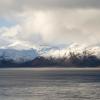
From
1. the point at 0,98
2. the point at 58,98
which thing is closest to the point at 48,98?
the point at 58,98

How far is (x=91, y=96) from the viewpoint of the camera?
97.8m

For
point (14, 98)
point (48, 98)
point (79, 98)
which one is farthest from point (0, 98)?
point (79, 98)

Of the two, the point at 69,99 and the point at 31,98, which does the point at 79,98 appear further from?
the point at 31,98

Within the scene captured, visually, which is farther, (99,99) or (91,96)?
(91,96)

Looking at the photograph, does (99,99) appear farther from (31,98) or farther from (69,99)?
(31,98)

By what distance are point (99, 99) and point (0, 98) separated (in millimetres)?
20992

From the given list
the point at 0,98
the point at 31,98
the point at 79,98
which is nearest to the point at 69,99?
the point at 79,98

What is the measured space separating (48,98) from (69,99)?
16.1 ft

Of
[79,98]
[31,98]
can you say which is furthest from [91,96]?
[31,98]

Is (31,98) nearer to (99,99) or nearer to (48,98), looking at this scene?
(48,98)

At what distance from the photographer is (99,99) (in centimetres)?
9094

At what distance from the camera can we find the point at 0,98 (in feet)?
308

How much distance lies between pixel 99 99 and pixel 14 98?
1823 cm

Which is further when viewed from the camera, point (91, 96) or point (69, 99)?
point (91, 96)
